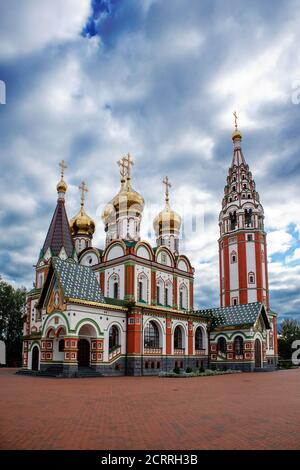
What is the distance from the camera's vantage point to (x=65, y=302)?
23125 mm

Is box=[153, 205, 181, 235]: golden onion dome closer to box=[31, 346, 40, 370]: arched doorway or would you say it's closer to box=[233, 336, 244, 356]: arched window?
box=[233, 336, 244, 356]: arched window

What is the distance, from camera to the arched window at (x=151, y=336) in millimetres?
28297

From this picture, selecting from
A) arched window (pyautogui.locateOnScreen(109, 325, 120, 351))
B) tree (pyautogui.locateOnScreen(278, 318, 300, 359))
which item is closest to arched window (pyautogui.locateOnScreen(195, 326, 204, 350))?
arched window (pyautogui.locateOnScreen(109, 325, 120, 351))

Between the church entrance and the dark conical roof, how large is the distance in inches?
426

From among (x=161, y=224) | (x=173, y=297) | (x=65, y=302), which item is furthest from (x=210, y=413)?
(x=161, y=224)

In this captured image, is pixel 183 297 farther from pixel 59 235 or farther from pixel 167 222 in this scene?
pixel 59 235

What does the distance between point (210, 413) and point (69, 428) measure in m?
3.59

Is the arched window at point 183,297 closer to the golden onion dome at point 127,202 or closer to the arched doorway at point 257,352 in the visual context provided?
the arched doorway at point 257,352

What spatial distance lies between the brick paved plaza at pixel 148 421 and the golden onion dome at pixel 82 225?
27.4 meters

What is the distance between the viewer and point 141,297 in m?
31.0

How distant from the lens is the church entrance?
24.7 meters

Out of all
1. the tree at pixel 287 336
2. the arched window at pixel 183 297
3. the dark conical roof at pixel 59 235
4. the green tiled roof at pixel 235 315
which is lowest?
the tree at pixel 287 336

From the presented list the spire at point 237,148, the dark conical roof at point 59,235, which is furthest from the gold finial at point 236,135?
the dark conical roof at point 59,235

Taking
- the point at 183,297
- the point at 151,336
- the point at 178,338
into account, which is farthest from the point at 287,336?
the point at 151,336
